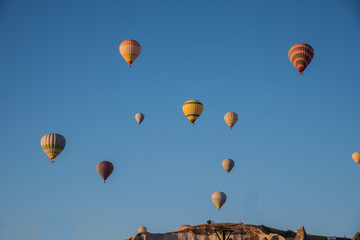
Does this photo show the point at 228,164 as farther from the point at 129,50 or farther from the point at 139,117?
the point at 129,50

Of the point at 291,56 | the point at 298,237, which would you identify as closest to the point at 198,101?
the point at 291,56

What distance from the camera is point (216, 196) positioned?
8862 cm

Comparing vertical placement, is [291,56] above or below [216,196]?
above

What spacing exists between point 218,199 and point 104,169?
1679 centimetres

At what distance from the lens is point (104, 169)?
279 ft

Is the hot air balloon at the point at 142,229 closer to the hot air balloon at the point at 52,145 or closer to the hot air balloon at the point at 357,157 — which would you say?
the hot air balloon at the point at 52,145

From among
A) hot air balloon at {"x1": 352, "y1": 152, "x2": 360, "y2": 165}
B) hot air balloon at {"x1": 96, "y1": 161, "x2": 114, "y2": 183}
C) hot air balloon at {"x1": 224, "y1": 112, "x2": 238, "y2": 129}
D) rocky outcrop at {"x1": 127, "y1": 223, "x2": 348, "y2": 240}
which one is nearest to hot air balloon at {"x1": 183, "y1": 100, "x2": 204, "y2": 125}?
hot air balloon at {"x1": 224, "y1": 112, "x2": 238, "y2": 129}

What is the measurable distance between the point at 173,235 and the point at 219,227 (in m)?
6.53

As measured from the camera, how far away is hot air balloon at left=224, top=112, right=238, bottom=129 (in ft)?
307

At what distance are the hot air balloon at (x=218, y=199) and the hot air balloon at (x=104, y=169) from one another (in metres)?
15.3

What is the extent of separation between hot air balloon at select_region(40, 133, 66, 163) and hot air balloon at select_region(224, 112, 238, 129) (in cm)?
2669

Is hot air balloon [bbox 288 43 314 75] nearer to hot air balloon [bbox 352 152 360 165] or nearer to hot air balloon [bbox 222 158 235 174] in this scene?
hot air balloon [bbox 222 158 235 174]

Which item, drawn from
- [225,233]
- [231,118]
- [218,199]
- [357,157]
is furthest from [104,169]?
[357,157]

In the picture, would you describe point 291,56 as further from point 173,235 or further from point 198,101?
point 173,235
